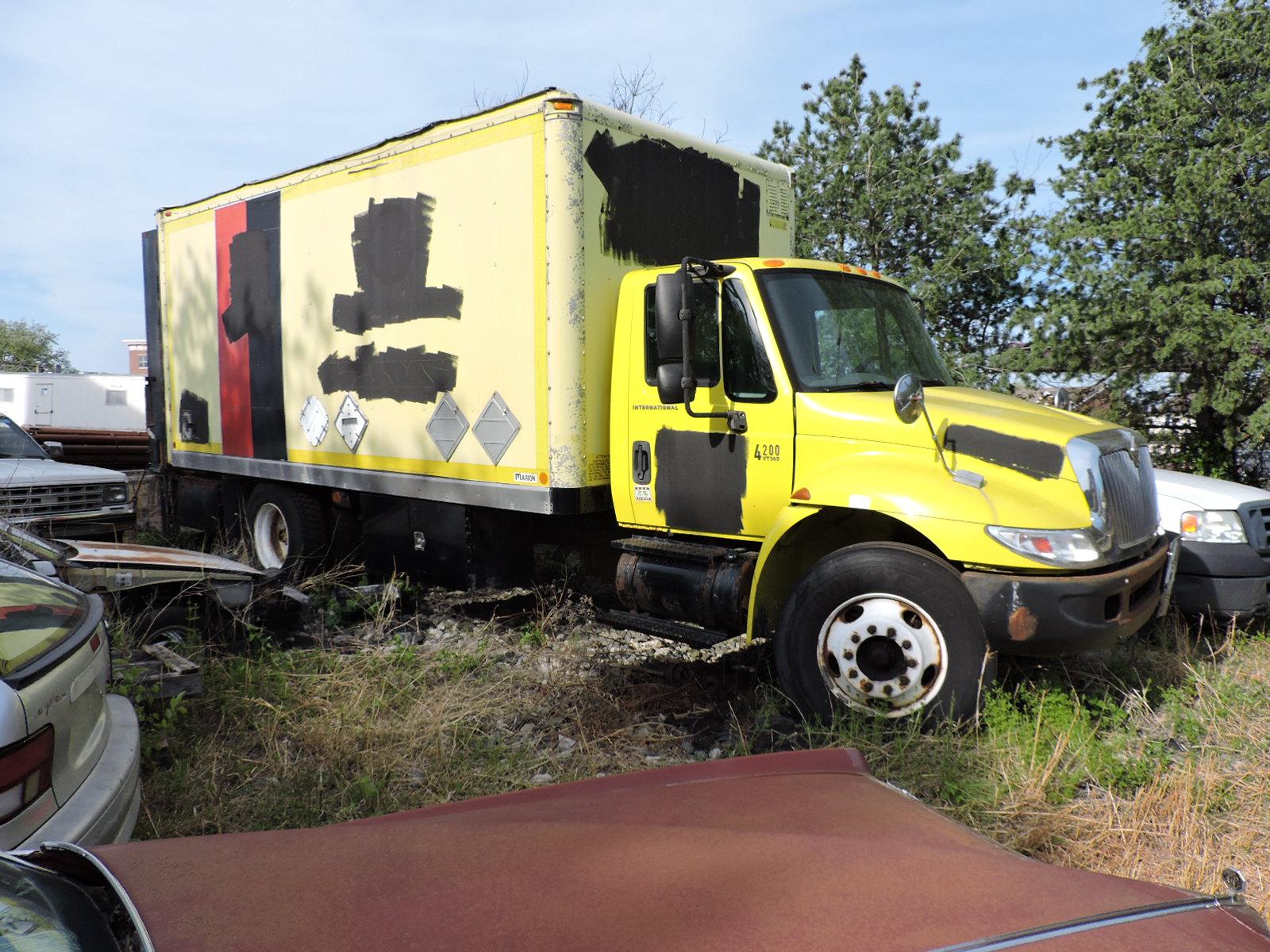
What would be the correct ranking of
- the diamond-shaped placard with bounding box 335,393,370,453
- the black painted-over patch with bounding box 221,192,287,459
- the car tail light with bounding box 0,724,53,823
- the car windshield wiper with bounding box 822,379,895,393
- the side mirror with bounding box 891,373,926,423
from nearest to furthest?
the car tail light with bounding box 0,724,53,823, the side mirror with bounding box 891,373,926,423, the car windshield wiper with bounding box 822,379,895,393, the diamond-shaped placard with bounding box 335,393,370,453, the black painted-over patch with bounding box 221,192,287,459

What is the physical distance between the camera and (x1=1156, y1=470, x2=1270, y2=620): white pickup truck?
5758 mm

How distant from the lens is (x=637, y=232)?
19.2ft

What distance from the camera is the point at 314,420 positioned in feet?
24.7

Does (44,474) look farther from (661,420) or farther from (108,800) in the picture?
(108,800)

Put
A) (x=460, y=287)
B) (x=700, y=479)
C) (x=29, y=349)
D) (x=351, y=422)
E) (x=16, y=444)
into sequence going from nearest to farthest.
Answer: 1. (x=700, y=479)
2. (x=460, y=287)
3. (x=351, y=422)
4. (x=16, y=444)
5. (x=29, y=349)

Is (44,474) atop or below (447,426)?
below

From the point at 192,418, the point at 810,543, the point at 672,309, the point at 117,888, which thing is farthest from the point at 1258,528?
the point at 192,418

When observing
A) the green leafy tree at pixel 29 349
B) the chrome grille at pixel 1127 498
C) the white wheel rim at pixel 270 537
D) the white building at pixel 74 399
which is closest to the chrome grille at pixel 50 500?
the white wheel rim at pixel 270 537

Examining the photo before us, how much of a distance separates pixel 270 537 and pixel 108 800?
20.1 ft

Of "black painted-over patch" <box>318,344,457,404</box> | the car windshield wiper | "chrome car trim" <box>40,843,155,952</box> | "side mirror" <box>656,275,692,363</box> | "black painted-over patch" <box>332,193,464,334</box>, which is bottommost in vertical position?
"chrome car trim" <box>40,843,155,952</box>

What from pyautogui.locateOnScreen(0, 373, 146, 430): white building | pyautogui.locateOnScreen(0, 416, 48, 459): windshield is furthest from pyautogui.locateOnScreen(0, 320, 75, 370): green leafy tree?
pyautogui.locateOnScreen(0, 416, 48, 459): windshield

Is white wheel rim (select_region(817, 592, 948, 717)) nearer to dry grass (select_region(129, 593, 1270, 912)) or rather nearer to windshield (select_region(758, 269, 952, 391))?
dry grass (select_region(129, 593, 1270, 912))

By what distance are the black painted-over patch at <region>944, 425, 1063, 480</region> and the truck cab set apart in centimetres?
1

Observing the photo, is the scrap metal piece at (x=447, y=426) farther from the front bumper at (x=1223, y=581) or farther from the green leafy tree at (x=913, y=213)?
the green leafy tree at (x=913, y=213)
